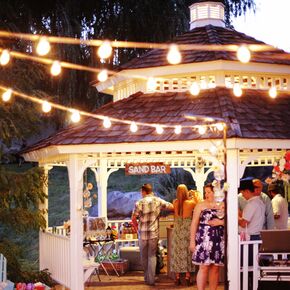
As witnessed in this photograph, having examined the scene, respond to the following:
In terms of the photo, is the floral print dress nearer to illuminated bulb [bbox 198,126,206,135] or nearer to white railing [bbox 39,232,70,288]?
illuminated bulb [bbox 198,126,206,135]

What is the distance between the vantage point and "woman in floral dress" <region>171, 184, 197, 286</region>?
12.4 m

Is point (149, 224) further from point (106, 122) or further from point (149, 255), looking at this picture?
point (106, 122)

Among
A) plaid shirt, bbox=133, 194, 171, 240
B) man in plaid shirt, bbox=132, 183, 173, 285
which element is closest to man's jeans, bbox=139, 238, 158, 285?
man in plaid shirt, bbox=132, 183, 173, 285

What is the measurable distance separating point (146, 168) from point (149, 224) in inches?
52.3

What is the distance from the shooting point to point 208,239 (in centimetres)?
1062

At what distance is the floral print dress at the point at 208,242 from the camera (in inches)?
416

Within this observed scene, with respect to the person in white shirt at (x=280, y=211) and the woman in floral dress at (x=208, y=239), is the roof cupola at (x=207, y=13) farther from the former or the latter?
the woman in floral dress at (x=208, y=239)

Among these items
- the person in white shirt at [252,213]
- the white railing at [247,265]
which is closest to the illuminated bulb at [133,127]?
the person in white shirt at [252,213]

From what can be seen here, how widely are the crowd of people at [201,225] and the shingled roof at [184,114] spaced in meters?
0.90

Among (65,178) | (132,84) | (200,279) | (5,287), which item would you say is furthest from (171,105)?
(65,178)

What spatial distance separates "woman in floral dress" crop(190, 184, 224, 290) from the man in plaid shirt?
2104 mm

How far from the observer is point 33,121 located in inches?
534

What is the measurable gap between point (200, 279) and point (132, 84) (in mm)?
4962

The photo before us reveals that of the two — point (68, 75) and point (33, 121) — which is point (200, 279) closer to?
point (33, 121)
